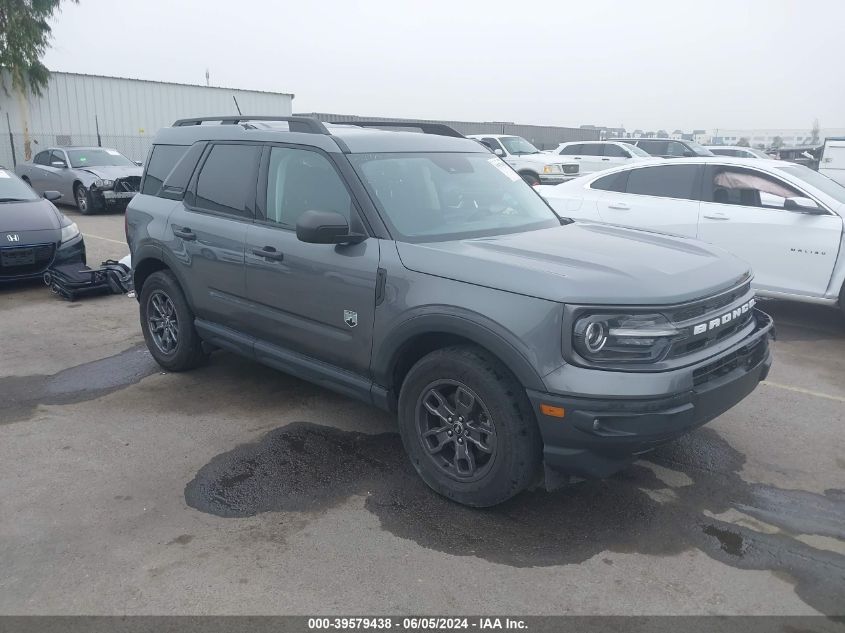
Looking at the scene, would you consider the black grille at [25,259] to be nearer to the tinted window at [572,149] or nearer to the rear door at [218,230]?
the rear door at [218,230]

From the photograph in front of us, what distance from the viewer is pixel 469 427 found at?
3.45 meters

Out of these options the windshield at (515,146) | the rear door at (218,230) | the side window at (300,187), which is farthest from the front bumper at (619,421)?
the windshield at (515,146)

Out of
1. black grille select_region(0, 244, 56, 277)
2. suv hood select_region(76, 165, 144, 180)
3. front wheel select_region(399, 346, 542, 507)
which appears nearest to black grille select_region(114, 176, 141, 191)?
suv hood select_region(76, 165, 144, 180)

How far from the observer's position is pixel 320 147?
13.8ft

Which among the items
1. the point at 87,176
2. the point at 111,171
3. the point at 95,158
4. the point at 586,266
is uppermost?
the point at 586,266

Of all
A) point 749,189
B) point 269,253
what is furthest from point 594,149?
point 269,253

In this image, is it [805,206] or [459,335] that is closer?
[459,335]

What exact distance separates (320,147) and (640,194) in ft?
16.0

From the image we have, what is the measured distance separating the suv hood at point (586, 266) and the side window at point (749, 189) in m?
3.57

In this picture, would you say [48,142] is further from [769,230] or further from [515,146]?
[769,230]

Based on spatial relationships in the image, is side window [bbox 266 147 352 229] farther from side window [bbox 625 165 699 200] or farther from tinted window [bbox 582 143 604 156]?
tinted window [bbox 582 143 604 156]

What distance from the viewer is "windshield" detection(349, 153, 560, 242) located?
3938mm

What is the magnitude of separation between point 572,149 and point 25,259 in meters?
16.8

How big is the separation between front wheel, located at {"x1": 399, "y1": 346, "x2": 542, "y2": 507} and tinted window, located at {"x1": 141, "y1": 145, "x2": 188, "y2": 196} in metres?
3.07
